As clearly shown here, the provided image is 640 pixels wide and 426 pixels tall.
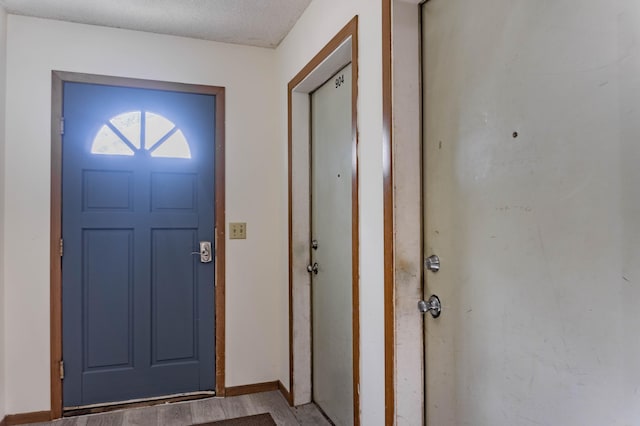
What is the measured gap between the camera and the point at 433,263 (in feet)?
4.78

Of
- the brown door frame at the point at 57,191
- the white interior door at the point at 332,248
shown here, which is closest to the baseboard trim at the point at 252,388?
the white interior door at the point at 332,248

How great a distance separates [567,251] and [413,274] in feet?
2.01

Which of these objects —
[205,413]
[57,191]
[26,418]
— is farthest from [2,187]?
[205,413]

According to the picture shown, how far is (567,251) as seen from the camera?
0.97 meters

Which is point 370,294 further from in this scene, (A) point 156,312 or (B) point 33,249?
(B) point 33,249

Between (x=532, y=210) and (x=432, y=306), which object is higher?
(x=532, y=210)

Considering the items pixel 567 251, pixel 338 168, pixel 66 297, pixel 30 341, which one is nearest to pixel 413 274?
pixel 567 251

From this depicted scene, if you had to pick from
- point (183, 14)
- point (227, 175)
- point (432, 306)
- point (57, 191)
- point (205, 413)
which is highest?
point (183, 14)

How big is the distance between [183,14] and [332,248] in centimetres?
159

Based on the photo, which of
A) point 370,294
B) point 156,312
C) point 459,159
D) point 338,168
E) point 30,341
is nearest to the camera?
point 459,159

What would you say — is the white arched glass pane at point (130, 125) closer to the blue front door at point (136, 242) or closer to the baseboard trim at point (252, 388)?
the blue front door at point (136, 242)

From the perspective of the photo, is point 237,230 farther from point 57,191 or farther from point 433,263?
point 433,263

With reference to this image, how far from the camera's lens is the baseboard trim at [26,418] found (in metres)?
2.34

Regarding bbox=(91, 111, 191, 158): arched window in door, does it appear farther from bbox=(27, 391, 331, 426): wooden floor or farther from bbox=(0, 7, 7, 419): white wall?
bbox=(27, 391, 331, 426): wooden floor
